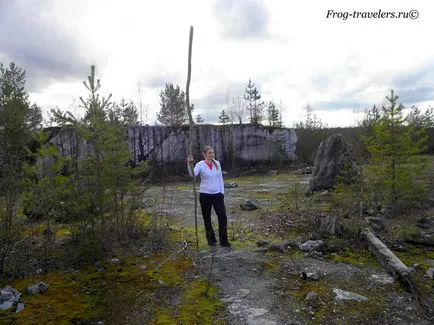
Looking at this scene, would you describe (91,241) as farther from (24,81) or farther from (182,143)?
(24,81)

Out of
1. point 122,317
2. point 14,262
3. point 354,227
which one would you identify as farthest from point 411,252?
point 14,262

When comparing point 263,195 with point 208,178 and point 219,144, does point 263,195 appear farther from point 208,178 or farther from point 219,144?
point 219,144

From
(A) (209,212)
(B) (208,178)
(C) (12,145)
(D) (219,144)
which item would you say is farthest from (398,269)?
(D) (219,144)

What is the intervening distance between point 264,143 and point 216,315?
19.3 m

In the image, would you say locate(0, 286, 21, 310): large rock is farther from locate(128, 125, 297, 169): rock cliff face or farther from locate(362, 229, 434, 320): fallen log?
locate(128, 125, 297, 169): rock cliff face

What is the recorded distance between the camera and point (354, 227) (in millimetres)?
7312

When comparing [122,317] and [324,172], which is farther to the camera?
[324,172]

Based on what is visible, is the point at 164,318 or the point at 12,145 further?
the point at 12,145

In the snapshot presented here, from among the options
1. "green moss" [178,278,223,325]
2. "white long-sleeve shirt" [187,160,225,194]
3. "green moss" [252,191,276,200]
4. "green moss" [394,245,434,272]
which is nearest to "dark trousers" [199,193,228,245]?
"white long-sleeve shirt" [187,160,225,194]

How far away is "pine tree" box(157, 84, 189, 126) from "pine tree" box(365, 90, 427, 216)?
2732 cm

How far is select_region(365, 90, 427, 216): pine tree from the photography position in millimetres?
9172

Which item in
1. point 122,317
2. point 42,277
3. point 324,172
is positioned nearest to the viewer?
point 122,317

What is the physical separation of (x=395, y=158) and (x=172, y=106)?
98.7 feet

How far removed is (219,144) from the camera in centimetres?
2266
